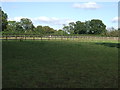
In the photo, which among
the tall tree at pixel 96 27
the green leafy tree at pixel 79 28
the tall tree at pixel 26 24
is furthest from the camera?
the tall tree at pixel 96 27

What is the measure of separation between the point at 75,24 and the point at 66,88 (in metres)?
100

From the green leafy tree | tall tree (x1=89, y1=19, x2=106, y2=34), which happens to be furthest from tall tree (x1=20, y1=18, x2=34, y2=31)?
tall tree (x1=89, y1=19, x2=106, y2=34)

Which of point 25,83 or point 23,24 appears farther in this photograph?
point 23,24

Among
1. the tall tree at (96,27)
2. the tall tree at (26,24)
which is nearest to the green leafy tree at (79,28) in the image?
the tall tree at (96,27)

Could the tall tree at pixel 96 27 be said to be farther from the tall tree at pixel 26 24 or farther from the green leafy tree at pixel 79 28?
the tall tree at pixel 26 24

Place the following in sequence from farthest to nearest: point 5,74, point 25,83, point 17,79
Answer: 1. point 5,74
2. point 17,79
3. point 25,83

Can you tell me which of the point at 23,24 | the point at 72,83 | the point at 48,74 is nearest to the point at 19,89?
the point at 72,83

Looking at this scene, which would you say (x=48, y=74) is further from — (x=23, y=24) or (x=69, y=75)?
(x=23, y=24)

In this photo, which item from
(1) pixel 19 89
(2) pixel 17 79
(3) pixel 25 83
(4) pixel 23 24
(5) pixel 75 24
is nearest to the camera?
(1) pixel 19 89

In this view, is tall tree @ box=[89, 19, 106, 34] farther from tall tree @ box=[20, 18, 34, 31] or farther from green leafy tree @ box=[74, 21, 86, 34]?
tall tree @ box=[20, 18, 34, 31]

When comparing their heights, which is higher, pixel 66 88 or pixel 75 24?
pixel 75 24

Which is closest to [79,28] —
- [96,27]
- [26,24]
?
[96,27]

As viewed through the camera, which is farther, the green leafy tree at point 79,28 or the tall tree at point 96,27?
the tall tree at point 96,27

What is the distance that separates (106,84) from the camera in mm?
5836
